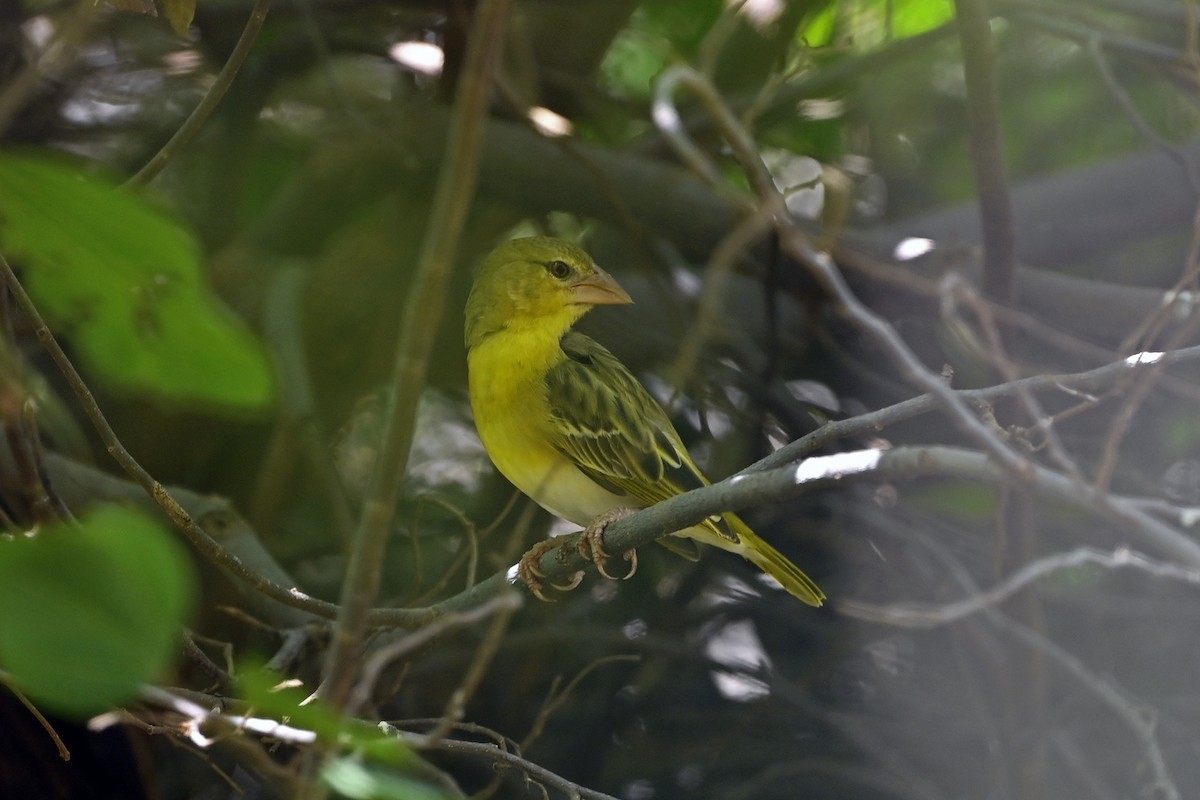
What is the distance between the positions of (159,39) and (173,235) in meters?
2.88

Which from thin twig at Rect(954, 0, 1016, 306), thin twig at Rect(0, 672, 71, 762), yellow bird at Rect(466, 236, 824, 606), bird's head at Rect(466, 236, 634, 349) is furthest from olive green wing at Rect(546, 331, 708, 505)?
thin twig at Rect(0, 672, 71, 762)

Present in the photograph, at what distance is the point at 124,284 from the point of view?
92 centimetres

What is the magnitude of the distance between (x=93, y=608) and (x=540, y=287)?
5.83 feet

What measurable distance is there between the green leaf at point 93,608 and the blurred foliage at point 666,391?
1.73 metres

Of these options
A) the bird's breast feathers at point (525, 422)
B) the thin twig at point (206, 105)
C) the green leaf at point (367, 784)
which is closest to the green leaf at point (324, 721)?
the green leaf at point (367, 784)

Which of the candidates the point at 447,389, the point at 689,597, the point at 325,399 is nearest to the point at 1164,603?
the point at 689,597

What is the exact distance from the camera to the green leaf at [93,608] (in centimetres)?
78

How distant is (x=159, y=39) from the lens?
344cm

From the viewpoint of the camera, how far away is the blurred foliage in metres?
2.86

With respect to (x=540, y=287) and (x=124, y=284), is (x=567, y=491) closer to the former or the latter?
(x=540, y=287)

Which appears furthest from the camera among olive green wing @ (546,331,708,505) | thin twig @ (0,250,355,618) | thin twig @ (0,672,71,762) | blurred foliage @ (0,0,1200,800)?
blurred foliage @ (0,0,1200,800)

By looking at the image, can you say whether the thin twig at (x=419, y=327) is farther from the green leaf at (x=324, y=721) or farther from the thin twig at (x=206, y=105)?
the thin twig at (x=206, y=105)

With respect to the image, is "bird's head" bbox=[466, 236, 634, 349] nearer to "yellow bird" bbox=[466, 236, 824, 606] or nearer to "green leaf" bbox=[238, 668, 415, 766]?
"yellow bird" bbox=[466, 236, 824, 606]

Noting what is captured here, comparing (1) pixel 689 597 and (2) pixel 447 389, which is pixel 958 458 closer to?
(1) pixel 689 597
